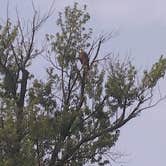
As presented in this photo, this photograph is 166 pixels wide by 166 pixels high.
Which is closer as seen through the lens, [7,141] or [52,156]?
[7,141]

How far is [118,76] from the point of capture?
21.0 m

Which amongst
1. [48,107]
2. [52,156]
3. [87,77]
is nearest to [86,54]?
[87,77]

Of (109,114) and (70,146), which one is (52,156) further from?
(109,114)

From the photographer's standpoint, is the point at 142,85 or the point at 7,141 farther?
the point at 142,85

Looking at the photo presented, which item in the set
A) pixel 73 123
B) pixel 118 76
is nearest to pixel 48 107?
pixel 73 123

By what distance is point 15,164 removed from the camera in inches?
744

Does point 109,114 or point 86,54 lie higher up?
point 86,54

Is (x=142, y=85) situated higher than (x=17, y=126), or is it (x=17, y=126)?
(x=142, y=85)

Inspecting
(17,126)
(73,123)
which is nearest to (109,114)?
(73,123)

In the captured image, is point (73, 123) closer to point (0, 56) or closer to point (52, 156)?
point (52, 156)

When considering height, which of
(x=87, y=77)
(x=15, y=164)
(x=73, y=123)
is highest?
(x=87, y=77)

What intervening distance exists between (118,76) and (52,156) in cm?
326

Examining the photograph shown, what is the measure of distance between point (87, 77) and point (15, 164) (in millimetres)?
4235

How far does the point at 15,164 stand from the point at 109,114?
3775 millimetres
